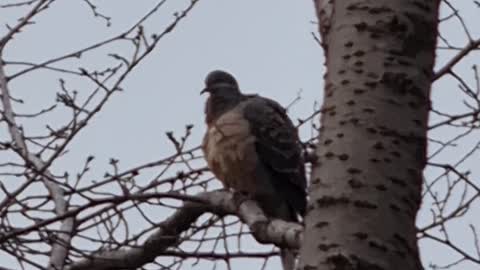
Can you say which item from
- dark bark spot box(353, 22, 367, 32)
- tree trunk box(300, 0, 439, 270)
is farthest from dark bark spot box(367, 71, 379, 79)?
dark bark spot box(353, 22, 367, 32)

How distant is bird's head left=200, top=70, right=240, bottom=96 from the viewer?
17.2ft

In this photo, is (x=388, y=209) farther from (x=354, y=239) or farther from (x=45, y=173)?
(x=45, y=173)

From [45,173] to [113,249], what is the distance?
24.0 inches

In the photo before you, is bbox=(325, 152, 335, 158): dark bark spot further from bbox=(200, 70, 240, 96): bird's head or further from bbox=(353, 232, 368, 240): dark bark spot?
bbox=(200, 70, 240, 96): bird's head

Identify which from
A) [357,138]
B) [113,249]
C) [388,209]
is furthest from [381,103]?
[113,249]

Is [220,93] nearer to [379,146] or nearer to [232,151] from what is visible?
[232,151]

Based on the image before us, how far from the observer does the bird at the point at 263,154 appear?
4633mm

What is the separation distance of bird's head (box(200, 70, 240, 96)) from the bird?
0.29 meters

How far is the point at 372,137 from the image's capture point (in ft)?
5.97

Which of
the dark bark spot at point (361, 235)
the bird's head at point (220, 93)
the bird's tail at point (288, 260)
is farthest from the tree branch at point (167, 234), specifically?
the bird's head at point (220, 93)

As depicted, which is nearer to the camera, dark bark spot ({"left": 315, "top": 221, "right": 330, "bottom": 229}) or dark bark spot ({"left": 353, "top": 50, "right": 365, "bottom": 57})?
dark bark spot ({"left": 315, "top": 221, "right": 330, "bottom": 229})

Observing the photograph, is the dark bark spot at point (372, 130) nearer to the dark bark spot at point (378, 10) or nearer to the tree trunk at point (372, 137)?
the tree trunk at point (372, 137)

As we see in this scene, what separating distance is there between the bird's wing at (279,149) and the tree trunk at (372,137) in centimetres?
267

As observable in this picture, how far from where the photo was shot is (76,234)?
3492 mm
